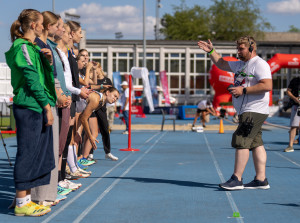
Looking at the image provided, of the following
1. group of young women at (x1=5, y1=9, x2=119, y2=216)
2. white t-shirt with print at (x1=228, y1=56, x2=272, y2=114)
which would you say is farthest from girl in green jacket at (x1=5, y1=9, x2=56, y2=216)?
white t-shirt with print at (x1=228, y1=56, x2=272, y2=114)

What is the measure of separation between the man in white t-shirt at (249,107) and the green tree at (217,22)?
207 ft

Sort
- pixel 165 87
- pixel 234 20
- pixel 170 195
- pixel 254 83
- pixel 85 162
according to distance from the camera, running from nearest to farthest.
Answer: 1. pixel 170 195
2. pixel 254 83
3. pixel 85 162
4. pixel 165 87
5. pixel 234 20

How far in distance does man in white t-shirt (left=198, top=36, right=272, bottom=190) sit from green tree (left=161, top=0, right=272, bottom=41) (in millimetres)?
63205

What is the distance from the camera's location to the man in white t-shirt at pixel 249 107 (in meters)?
7.16

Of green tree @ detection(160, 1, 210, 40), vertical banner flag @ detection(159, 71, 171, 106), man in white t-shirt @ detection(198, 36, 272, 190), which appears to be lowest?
vertical banner flag @ detection(159, 71, 171, 106)

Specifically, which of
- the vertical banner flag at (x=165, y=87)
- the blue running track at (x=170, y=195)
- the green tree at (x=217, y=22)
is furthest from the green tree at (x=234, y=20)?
the blue running track at (x=170, y=195)

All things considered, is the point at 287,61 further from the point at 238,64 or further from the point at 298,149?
the point at 238,64

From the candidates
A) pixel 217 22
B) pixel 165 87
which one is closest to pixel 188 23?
pixel 217 22

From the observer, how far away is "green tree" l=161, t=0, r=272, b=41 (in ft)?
236

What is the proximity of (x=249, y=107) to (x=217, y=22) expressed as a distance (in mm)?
69298

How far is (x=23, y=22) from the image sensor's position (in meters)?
5.49

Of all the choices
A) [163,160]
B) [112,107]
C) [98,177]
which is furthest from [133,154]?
[112,107]

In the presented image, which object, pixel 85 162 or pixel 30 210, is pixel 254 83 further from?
pixel 85 162

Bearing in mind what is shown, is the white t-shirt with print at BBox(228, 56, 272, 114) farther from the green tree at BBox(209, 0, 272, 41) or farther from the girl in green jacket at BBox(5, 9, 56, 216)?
the green tree at BBox(209, 0, 272, 41)
